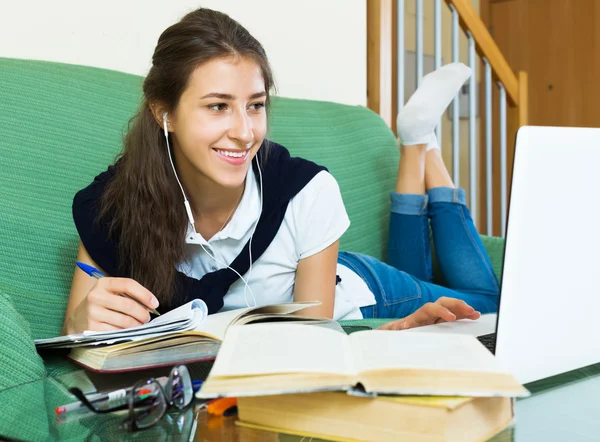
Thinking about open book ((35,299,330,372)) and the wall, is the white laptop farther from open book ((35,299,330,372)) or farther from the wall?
the wall

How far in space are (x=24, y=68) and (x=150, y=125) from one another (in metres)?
0.29

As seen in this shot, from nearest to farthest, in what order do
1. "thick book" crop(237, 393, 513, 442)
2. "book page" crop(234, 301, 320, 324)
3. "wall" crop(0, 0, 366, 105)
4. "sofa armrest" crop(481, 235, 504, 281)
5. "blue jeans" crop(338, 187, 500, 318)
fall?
1. "thick book" crop(237, 393, 513, 442)
2. "book page" crop(234, 301, 320, 324)
3. "wall" crop(0, 0, 366, 105)
4. "blue jeans" crop(338, 187, 500, 318)
5. "sofa armrest" crop(481, 235, 504, 281)

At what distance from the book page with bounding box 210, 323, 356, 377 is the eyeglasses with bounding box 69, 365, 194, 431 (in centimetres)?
6

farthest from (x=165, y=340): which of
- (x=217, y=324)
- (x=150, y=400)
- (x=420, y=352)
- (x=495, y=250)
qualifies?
(x=495, y=250)

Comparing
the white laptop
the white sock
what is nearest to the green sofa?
the white laptop

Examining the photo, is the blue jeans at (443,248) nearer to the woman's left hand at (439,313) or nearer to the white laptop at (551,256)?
the woman's left hand at (439,313)

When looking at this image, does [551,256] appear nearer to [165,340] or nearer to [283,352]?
[283,352]

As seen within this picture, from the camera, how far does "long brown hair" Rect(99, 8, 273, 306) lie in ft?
3.94

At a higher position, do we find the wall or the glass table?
Result: the wall

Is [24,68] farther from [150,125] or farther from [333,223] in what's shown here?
[333,223]

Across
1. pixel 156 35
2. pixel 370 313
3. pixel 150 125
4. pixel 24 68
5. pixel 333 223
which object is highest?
pixel 156 35

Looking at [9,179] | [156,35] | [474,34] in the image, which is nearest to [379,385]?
[9,179]

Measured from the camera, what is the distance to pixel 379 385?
0.51 metres

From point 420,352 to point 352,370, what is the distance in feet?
0.28
